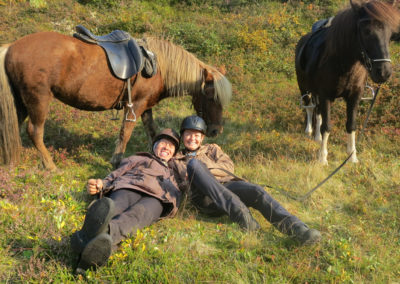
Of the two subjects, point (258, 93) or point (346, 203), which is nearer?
point (346, 203)

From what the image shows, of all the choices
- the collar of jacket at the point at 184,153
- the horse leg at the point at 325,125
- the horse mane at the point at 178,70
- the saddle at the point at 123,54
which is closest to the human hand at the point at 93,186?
the collar of jacket at the point at 184,153

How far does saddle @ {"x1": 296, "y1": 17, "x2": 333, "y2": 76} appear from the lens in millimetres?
6141

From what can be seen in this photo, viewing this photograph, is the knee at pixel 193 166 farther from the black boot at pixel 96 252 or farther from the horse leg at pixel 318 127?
the horse leg at pixel 318 127

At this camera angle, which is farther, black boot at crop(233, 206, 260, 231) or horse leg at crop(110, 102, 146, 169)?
horse leg at crop(110, 102, 146, 169)

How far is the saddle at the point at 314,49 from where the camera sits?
614 centimetres

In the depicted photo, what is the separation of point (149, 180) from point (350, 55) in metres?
3.96

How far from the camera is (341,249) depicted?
308 centimetres

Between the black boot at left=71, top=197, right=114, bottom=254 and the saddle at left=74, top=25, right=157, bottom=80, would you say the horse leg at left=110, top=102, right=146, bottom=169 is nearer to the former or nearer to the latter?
the saddle at left=74, top=25, right=157, bottom=80

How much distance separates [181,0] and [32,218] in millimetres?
16382

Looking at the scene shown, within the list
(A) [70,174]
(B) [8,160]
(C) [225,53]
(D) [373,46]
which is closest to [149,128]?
(A) [70,174]

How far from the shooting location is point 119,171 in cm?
400

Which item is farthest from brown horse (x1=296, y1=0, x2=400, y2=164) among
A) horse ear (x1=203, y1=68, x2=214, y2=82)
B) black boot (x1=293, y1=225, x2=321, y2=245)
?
black boot (x1=293, y1=225, x2=321, y2=245)

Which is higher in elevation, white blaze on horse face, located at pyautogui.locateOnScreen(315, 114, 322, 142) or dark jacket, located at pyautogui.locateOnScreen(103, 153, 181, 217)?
dark jacket, located at pyautogui.locateOnScreen(103, 153, 181, 217)

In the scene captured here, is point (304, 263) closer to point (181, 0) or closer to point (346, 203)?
point (346, 203)
